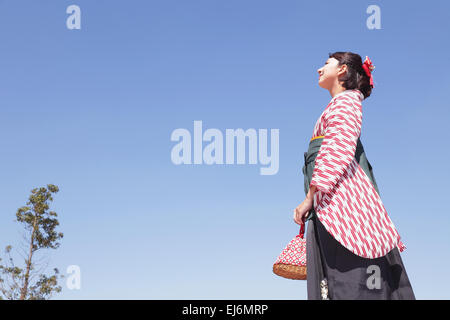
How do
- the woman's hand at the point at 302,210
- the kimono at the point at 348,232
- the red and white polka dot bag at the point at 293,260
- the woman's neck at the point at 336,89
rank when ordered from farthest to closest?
the woman's neck at the point at 336,89
the red and white polka dot bag at the point at 293,260
the woman's hand at the point at 302,210
the kimono at the point at 348,232

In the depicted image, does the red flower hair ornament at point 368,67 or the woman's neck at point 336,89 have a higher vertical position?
the red flower hair ornament at point 368,67

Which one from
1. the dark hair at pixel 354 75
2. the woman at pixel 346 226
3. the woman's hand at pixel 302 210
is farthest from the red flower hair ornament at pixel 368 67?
the woman's hand at pixel 302 210

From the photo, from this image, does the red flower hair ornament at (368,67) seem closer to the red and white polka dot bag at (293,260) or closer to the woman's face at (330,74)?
the woman's face at (330,74)

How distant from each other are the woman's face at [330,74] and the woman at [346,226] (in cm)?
40

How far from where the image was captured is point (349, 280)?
337cm

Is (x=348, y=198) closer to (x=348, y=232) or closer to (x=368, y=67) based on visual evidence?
(x=348, y=232)

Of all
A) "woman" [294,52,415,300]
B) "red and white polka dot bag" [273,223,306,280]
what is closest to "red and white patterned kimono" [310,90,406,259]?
"woman" [294,52,415,300]

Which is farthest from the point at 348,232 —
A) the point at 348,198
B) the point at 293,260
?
the point at 293,260

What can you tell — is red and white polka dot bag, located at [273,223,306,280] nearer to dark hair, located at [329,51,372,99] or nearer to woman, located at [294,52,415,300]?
woman, located at [294,52,415,300]

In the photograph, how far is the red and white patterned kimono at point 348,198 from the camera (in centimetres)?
337
